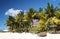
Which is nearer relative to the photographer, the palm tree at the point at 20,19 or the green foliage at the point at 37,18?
the green foliage at the point at 37,18

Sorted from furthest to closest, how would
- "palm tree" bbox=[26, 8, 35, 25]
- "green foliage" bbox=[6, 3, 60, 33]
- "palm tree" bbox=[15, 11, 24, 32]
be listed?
"palm tree" bbox=[15, 11, 24, 32]
"palm tree" bbox=[26, 8, 35, 25]
"green foliage" bbox=[6, 3, 60, 33]

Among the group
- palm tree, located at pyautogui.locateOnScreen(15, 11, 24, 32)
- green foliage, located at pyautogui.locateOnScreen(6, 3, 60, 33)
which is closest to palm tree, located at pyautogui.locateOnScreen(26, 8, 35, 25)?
green foliage, located at pyautogui.locateOnScreen(6, 3, 60, 33)

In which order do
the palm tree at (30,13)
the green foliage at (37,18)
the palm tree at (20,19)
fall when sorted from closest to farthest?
1. the green foliage at (37,18)
2. the palm tree at (30,13)
3. the palm tree at (20,19)

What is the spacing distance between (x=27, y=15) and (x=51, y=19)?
5330mm

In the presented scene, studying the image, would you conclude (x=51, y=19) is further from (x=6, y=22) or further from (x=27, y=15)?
(x=6, y=22)

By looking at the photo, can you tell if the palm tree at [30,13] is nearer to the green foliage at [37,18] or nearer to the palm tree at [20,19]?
the green foliage at [37,18]

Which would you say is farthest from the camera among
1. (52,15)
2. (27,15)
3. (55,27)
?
(27,15)

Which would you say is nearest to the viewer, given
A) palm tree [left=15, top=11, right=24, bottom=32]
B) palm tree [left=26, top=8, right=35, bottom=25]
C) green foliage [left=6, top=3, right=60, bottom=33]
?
green foliage [left=6, top=3, right=60, bottom=33]

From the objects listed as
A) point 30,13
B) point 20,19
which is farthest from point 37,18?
point 20,19

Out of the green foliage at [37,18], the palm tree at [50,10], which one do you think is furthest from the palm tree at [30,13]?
the palm tree at [50,10]

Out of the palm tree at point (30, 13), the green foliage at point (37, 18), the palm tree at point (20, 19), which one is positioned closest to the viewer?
the green foliage at point (37, 18)

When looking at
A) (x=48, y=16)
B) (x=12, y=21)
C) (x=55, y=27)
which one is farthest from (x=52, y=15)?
(x=12, y=21)

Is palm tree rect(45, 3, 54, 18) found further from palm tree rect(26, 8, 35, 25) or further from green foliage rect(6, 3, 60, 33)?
palm tree rect(26, 8, 35, 25)

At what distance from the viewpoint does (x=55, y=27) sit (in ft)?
86.4
